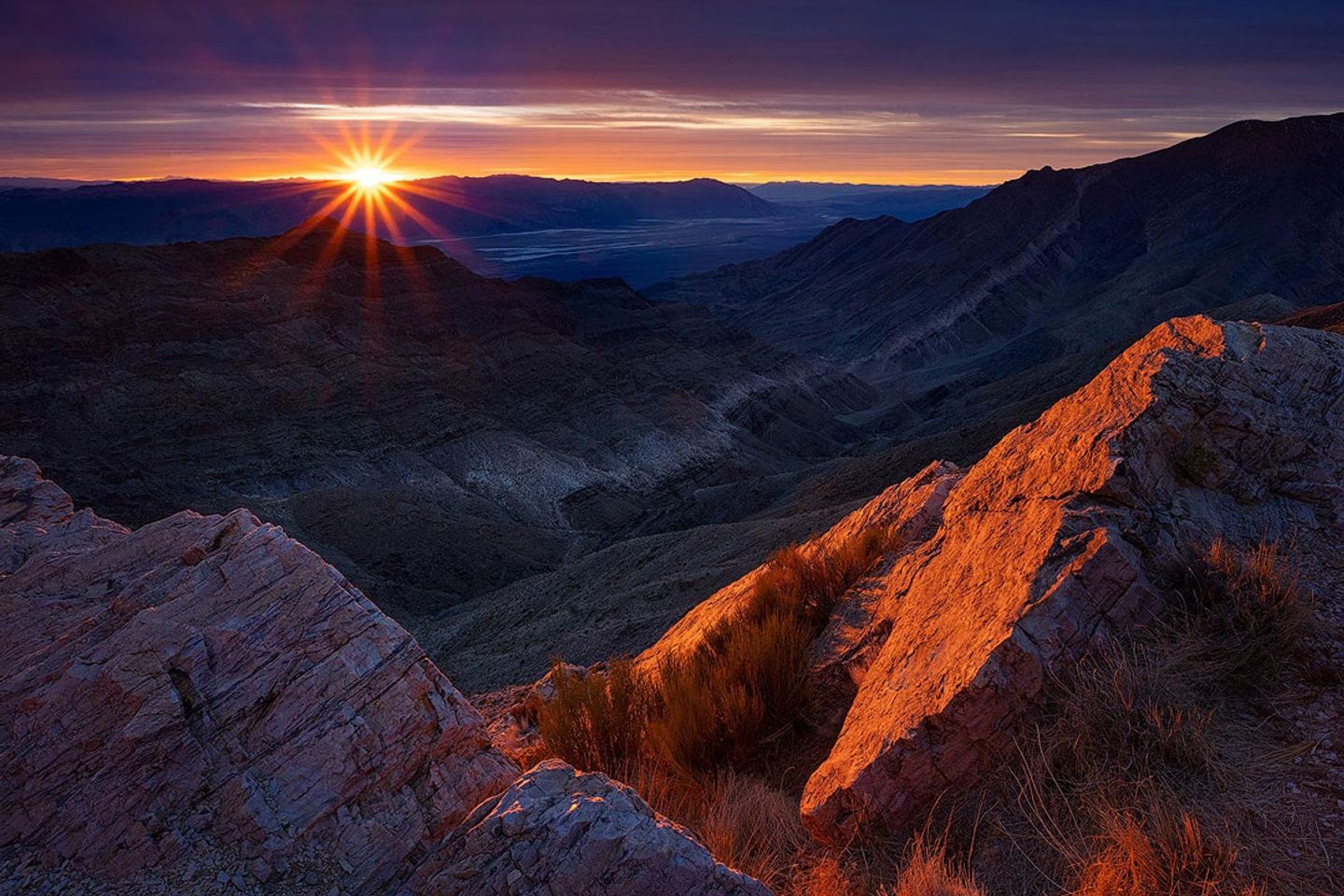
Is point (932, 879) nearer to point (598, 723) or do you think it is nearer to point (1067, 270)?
point (598, 723)

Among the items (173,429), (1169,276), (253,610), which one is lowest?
(1169,276)

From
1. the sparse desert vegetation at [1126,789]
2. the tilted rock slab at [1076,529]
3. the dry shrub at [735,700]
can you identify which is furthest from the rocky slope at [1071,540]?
the dry shrub at [735,700]

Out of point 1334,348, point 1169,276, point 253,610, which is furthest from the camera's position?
point 1169,276

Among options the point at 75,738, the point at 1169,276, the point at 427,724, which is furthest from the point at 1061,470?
the point at 1169,276

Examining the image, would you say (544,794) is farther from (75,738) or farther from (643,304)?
(643,304)

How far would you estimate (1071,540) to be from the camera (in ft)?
13.9

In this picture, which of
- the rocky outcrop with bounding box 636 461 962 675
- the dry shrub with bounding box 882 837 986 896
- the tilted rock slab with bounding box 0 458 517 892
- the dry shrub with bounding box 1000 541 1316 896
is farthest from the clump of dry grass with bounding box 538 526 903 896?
the dry shrub with bounding box 1000 541 1316 896

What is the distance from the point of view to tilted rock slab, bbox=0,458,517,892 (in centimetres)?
359

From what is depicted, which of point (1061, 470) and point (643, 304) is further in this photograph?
point (643, 304)

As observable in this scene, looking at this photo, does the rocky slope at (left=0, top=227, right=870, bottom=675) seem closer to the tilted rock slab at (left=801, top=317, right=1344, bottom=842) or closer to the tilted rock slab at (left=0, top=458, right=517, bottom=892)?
the tilted rock slab at (left=0, top=458, right=517, bottom=892)

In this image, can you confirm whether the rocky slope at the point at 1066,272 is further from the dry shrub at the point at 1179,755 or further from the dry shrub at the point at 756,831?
the dry shrub at the point at 756,831

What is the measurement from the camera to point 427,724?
4.29 meters

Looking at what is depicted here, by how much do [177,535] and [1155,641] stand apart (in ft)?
22.0

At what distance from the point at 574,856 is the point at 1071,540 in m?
3.01
